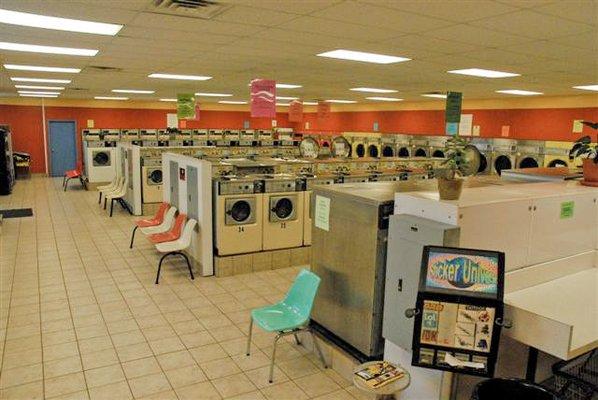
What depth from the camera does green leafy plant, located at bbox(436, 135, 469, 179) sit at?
284cm

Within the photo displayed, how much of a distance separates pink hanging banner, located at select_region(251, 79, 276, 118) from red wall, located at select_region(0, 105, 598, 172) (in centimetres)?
685

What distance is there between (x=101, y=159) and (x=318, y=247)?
37.2 ft

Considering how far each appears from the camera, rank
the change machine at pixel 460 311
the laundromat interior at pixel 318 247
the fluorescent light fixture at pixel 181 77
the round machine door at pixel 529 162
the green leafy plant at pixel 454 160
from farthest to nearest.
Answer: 1. the round machine door at pixel 529 162
2. the fluorescent light fixture at pixel 181 77
3. the green leafy plant at pixel 454 160
4. the laundromat interior at pixel 318 247
5. the change machine at pixel 460 311

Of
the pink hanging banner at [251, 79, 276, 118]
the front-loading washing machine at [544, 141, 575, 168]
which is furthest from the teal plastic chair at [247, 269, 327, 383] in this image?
the front-loading washing machine at [544, 141, 575, 168]

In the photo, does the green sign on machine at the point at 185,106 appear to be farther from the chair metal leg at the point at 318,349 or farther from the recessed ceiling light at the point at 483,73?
the chair metal leg at the point at 318,349

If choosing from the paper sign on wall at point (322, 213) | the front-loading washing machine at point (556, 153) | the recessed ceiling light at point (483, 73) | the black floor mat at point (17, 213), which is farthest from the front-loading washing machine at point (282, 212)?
the black floor mat at point (17, 213)

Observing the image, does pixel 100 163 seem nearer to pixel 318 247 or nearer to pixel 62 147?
pixel 62 147

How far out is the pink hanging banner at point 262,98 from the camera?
24.7 feet

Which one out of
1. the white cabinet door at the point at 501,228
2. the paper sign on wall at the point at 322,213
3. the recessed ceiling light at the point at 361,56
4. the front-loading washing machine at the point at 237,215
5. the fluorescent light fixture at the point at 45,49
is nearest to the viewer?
the white cabinet door at the point at 501,228

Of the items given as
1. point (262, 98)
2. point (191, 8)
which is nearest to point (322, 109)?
point (262, 98)

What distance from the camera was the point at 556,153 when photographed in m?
9.77

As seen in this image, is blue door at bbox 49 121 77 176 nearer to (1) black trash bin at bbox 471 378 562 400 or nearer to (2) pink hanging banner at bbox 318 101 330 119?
(2) pink hanging banner at bbox 318 101 330 119

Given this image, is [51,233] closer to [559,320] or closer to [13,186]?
[13,186]

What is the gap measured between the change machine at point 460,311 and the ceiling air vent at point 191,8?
2.34 meters
